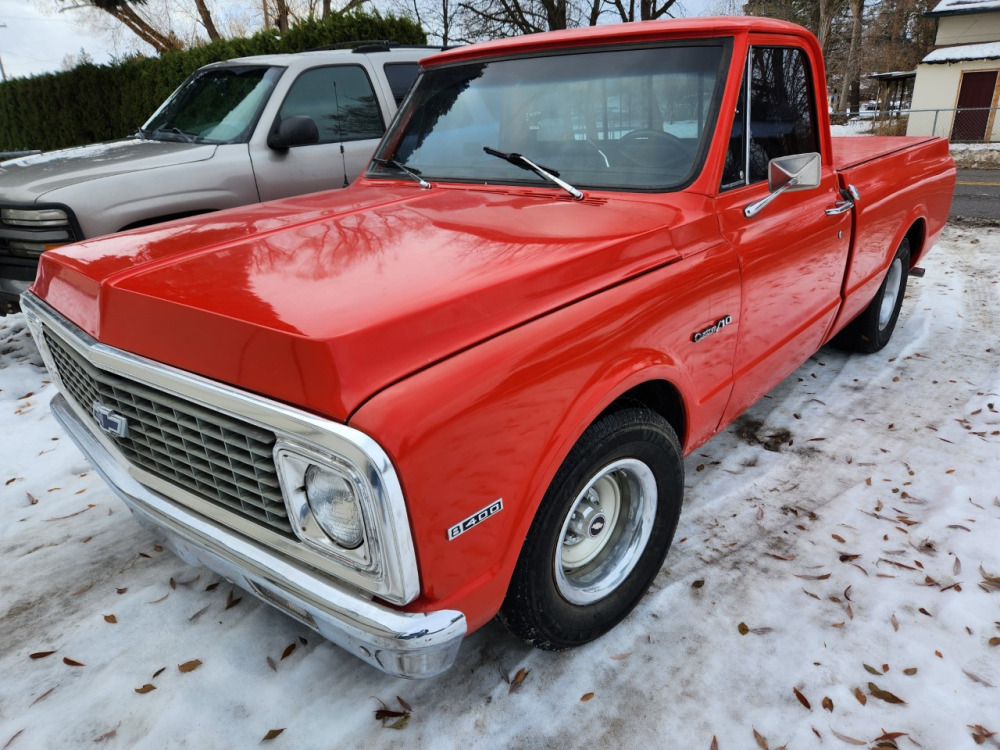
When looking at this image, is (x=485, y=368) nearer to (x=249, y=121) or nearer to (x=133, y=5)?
(x=249, y=121)

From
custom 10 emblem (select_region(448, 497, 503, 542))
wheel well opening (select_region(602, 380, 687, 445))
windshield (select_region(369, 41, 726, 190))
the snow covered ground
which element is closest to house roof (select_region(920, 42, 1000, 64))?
the snow covered ground

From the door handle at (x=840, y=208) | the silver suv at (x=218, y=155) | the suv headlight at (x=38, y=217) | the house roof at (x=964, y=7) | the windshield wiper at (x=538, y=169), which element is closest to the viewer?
the windshield wiper at (x=538, y=169)

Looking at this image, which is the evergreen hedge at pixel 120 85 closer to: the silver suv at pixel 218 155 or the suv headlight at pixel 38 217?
the silver suv at pixel 218 155

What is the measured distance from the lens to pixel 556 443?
1812mm

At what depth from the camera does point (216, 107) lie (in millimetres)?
5406

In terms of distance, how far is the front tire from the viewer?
196 centimetres

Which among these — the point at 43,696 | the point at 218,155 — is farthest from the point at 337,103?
the point at 43,696

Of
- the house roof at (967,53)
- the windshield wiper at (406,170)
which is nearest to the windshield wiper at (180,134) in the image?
the windshield wiper at (406,170)

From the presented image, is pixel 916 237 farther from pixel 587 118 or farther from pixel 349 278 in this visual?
pixel 349 278

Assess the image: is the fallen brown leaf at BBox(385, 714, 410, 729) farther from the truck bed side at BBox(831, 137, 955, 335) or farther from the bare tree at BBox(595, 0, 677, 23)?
the bare tree at BBox(595, 0, 677, 23)

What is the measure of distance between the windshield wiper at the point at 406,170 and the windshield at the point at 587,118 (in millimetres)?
39

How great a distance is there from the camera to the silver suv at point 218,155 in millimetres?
4363

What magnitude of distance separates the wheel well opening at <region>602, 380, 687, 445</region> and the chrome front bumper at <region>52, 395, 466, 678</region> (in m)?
0.95

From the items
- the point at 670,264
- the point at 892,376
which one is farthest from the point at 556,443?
the point at 892,376
